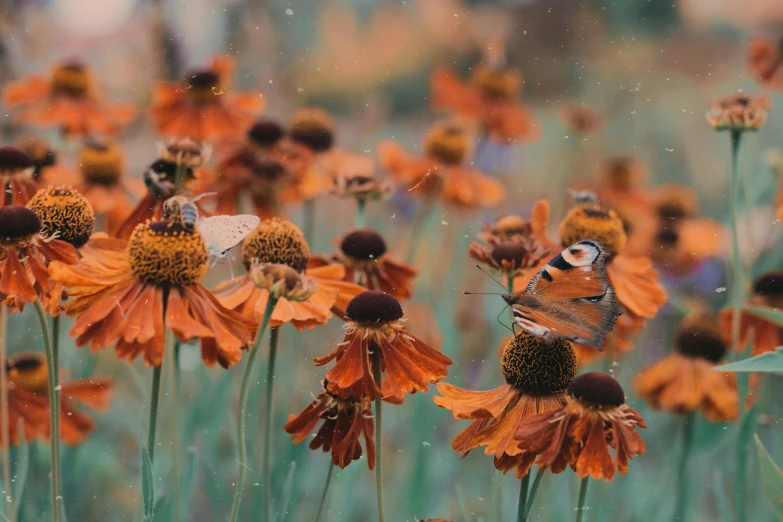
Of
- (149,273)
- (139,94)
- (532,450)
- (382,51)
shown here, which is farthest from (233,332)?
(382,51)

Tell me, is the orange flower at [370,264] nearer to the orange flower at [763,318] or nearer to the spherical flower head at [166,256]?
the spherical flower head at [166,256]

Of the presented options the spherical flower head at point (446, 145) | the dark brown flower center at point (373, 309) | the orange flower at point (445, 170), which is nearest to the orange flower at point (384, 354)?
the dark brown flower center at point (373, 309)

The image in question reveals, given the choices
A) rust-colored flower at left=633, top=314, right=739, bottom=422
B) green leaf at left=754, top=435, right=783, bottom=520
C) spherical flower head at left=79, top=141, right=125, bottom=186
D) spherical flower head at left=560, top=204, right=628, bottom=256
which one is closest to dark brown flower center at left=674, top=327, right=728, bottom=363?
rust-colored flower at left=633, top=314, right=739, bottom=422

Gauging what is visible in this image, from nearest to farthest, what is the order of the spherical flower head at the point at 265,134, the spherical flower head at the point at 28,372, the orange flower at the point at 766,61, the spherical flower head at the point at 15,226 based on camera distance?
the spherical flower head at the point at 15,226 → the spherical flower head at the point at 28,372 → the orange flower at the point at 766,61 → the spherical flower head at the point at 265,134

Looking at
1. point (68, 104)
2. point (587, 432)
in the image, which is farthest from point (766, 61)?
point (68, 104)

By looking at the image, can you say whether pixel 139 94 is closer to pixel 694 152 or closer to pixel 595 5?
pixel 694 152

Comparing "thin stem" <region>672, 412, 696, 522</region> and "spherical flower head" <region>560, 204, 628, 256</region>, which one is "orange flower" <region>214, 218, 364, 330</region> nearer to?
"spherical flower head" <region>560, 204, 628, 256</region>
